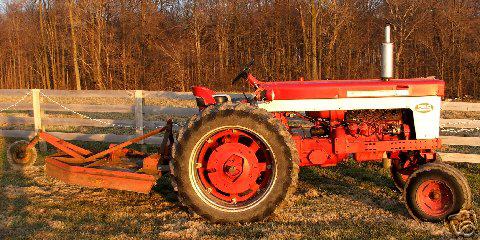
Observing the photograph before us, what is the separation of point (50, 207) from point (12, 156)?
2.25m

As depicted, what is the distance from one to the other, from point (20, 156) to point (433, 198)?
237 inches

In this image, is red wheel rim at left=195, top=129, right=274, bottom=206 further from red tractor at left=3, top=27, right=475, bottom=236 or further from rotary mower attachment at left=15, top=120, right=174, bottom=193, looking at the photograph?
rotary mower attachment at left=15, top=120, right=174, bottom=193

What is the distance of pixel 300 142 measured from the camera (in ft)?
15.9

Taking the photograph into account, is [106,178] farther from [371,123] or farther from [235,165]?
[371,123]

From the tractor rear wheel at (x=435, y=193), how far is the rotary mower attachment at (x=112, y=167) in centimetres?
270

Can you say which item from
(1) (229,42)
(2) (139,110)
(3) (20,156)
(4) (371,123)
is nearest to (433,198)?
(4) (371,123)

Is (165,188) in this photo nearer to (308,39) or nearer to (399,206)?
(399,206)

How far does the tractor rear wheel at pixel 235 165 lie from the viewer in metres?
4.32

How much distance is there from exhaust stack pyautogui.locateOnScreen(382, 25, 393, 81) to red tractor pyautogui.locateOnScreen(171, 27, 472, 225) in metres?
0.01

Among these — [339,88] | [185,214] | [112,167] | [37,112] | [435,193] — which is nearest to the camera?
[435,193]

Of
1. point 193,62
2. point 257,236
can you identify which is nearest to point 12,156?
point 257,236

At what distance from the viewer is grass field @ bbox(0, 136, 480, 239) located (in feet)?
13.8

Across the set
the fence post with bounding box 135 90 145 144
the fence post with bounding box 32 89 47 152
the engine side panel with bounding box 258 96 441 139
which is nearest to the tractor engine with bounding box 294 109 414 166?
the engine side panel with bounding box 258 96 441 139

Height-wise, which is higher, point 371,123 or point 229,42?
point 229,42
